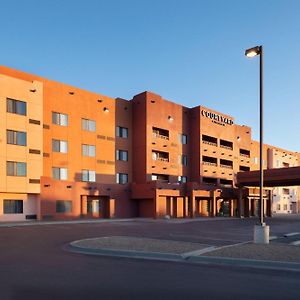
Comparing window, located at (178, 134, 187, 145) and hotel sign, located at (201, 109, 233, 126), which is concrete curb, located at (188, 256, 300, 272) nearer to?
window, located at (178, 134, 187, 145)

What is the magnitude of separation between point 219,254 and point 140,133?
121 ft

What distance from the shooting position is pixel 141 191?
153ft

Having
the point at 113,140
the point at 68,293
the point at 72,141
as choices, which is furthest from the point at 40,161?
the point at 68,293

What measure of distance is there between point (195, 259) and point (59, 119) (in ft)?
110

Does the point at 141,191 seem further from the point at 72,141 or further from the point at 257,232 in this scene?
the point at 257,232

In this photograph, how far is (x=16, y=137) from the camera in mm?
37844

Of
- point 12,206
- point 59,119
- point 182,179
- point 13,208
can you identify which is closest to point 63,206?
point 13,208

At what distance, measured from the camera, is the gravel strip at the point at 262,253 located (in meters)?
11.8

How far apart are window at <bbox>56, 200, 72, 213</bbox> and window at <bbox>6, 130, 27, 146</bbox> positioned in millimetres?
7602

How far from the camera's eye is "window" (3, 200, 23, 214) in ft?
123

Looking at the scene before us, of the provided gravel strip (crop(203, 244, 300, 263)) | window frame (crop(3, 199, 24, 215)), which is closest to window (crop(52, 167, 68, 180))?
window frame (crop(3, 199, 24, 215))

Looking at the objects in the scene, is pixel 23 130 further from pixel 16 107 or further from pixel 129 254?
pixel 129 254

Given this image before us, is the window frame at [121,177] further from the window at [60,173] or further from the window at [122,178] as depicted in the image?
the window at [60,173]

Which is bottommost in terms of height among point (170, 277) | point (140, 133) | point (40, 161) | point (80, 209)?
point (80, 209)
